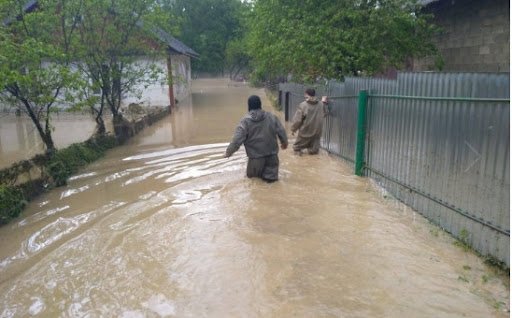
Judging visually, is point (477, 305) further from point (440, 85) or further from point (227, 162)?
point (227, 162)

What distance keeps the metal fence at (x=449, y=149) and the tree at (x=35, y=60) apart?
226 inches

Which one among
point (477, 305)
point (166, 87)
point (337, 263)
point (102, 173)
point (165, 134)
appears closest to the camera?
point (477, 305)

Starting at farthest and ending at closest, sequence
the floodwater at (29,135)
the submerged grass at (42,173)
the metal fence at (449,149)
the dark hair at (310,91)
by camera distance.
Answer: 1. the floodwater at (29,135)
2. the dark hair at (310,91)
3. the submerged grass at (42,173)
4. the metal fence at (449,149)

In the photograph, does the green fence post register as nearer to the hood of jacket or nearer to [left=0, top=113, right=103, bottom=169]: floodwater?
the hood of jacket

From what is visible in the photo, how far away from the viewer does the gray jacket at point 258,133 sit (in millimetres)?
6525

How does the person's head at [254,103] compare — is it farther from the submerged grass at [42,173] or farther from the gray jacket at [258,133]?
the submerged grass at [42,173]

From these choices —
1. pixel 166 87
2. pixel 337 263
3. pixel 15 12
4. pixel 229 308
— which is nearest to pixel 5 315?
pixel 229 308

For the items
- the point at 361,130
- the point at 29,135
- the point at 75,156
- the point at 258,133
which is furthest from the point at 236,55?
the point at 258,133

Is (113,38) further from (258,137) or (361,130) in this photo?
(361,130)

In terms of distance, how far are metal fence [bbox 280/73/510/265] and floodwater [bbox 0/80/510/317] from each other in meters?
0.28

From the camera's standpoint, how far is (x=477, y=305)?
11.2 feet

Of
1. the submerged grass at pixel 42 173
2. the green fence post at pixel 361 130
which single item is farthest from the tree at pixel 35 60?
the green fence post at pixel 361 130

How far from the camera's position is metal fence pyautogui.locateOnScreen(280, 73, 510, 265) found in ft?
13.0

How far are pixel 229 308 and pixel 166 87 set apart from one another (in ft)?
64.9
